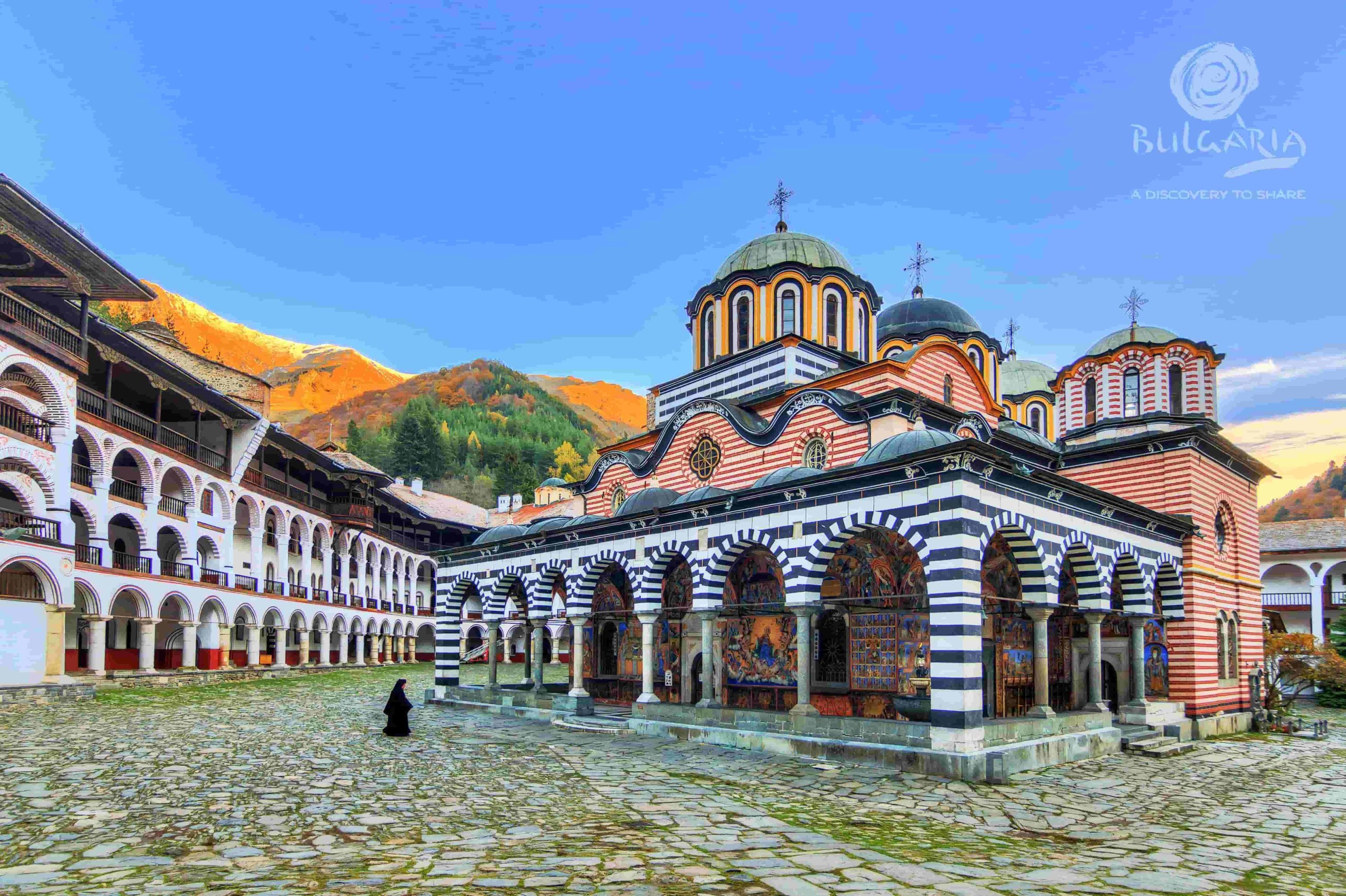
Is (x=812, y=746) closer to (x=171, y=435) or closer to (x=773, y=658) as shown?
(x=773, y=658)

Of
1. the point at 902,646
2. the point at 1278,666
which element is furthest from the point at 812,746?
the point at 1278,666

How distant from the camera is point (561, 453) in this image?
87750 mm

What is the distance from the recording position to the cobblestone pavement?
6445 mm

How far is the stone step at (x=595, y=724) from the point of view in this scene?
15.4 metres

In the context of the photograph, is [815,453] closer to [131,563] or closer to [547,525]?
[547,525]

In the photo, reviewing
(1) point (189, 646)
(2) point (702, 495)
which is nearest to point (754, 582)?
(2) point (702, 495)

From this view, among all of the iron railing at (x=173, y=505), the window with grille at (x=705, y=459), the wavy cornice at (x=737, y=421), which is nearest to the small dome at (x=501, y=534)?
the wavy cornice at (x=737, y=421)

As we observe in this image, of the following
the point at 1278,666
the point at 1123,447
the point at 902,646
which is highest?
the point at 1123,447

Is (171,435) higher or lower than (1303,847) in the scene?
higher

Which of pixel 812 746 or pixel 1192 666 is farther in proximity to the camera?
pixel 1192 666

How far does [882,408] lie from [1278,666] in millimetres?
15521

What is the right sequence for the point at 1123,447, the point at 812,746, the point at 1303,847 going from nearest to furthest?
the point at 1303,847
the point at 812,746
the point at 1123,447

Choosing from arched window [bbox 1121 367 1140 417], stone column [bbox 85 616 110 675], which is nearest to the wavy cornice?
arched window [bbox 1121 367 1140 417]

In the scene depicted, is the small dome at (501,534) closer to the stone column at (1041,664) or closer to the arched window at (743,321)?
the arched window at (743,321)
